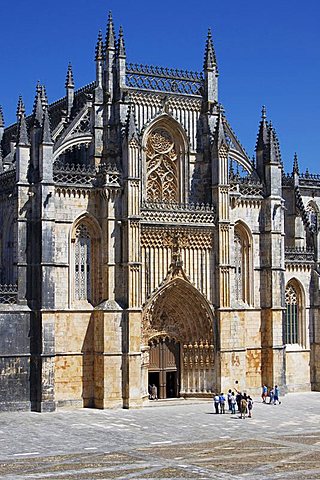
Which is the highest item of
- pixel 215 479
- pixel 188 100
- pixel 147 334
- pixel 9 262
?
pixel 188 100

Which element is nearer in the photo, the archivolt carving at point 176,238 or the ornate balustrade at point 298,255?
the archivolt carving at point 176,238

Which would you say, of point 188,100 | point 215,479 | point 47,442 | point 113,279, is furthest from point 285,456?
point 188,100

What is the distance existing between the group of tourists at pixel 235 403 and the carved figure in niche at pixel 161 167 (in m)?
12.4

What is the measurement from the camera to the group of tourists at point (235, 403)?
46.1 m

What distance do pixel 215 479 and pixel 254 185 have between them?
2894 centimetres

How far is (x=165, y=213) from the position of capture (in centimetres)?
5203

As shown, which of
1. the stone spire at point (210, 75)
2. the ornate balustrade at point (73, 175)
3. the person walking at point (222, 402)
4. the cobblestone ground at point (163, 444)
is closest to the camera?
the cobblestone ground at point (163, 444)

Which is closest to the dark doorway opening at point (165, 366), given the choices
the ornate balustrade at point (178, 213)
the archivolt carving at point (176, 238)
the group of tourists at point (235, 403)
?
the group of tourists at point (235, 403)

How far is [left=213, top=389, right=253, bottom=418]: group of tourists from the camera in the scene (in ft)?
151

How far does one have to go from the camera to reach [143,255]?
51312mm

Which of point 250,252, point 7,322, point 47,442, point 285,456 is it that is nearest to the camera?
point 285,456

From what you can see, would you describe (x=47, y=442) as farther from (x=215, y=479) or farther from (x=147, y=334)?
(x=147, y=334)

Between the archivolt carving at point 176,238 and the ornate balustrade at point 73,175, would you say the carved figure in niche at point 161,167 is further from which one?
the ornate balustrade at point 73,175

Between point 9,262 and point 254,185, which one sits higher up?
point 254,185
